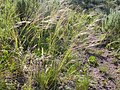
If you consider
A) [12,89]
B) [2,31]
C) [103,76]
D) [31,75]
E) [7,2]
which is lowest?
[103,76]

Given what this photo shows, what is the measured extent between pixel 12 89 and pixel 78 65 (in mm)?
841

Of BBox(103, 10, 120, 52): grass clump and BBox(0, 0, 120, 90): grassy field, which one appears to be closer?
BBox(0, 0, 120, 90): grassy field

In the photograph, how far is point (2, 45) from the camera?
2812mm

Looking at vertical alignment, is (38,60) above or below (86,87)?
above

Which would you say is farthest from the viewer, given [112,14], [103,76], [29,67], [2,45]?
[112,14]

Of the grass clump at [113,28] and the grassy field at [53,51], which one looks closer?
the grassy field at [53,51]

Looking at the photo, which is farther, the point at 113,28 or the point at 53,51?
the point at 113,28

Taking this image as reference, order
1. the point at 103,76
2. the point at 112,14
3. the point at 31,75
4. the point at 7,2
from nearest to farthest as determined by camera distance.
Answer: the point at 31,75, the point at 103,76, the point at 7,2, the point at 112,14

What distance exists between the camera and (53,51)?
110 inches

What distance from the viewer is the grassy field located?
2582mm

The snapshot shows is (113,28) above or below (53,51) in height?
below

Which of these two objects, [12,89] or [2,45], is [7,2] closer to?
[2,45]

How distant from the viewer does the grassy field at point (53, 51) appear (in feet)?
8.47

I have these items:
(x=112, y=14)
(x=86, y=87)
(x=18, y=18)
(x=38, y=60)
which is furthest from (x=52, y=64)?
(x=112, y=14)
